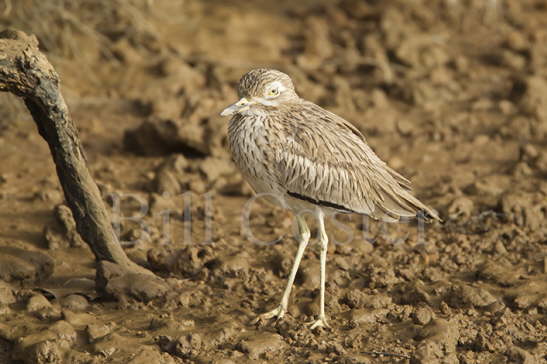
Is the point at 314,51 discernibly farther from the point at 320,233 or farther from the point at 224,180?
the point at 320,233

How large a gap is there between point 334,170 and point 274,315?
0.77m

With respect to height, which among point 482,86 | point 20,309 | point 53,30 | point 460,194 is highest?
point 482,86

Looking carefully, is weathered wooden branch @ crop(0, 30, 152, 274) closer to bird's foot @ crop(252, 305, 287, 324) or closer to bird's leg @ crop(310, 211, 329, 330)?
bird's foot @ crop(252, 305, 287, 324)

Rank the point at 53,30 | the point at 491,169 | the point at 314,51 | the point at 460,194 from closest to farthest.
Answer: the point at 460,194
the point at 491,169
the point at 53,30
the point at 314,51

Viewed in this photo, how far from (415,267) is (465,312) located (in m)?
0.55

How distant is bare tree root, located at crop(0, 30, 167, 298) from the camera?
3938 mm

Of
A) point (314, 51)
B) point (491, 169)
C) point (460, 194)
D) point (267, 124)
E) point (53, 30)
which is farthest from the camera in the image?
point (314, 51)

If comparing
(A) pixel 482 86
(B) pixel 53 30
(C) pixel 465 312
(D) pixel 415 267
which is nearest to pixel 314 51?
(A) pixel 482 86

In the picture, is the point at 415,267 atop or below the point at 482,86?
below

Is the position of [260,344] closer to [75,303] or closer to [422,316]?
[422,316]

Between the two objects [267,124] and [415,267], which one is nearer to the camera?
[267,124]

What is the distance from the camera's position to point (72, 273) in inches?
187

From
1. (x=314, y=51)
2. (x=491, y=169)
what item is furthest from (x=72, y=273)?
(x=314, y=51)

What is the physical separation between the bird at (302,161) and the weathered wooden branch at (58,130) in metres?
0.75
